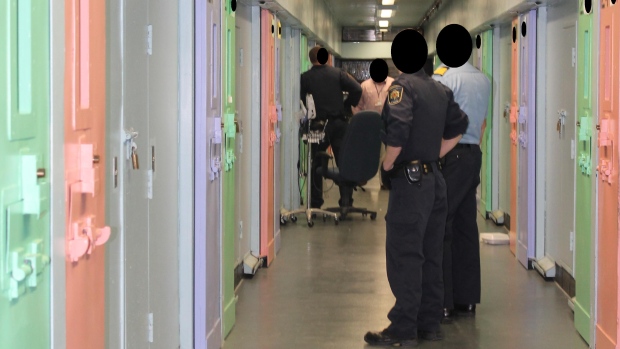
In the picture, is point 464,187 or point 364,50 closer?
point 464,187

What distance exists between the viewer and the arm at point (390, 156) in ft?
14.6

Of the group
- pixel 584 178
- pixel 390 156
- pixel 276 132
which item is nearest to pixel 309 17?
pixel 276 132

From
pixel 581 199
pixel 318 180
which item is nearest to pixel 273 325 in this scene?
pixel 581 199

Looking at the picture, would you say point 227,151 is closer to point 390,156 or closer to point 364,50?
point 390,156

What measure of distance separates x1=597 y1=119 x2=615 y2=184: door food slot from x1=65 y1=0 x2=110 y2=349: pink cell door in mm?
2536

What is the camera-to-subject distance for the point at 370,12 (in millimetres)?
17891

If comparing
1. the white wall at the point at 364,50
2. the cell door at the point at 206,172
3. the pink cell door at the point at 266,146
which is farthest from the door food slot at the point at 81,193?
the white wall at the point at 364,50

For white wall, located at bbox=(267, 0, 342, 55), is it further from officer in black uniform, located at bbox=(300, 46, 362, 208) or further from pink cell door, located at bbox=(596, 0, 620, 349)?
pink cell door, located at bbox=(596, 0, 620, 349)

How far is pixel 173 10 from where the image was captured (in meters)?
4.07

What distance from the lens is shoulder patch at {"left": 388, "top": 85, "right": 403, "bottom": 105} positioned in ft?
14.8

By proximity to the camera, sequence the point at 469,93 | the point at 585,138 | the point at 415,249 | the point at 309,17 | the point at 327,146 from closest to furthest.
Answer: the point at 415,249
the point at 585,138
the point at 469,93
the point at 327,146
the point at 309,17

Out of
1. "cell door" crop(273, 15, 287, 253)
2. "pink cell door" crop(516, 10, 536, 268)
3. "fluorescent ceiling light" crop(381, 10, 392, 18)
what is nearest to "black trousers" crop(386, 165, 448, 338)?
"pink cell door" crop(516, 10, 536, 268)

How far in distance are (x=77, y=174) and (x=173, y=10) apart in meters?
1.83

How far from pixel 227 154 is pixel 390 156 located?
113 cm
